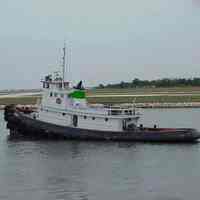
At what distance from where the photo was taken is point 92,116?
2416 inches

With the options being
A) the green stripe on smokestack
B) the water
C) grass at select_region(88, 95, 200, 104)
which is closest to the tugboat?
the green stripe on smokestack

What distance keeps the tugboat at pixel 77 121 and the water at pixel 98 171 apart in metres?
1.41

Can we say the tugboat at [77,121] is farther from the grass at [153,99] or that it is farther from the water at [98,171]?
the grass at [153,99]

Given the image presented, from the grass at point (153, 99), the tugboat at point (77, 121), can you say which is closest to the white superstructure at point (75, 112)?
the tugboat at point (77, 121)

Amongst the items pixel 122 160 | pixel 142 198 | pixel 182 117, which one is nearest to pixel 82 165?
pixel 122 160

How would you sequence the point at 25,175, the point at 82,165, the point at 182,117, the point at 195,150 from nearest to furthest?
the point at 25,175
the point at 82,165
the point at 195,150
the point at 182,117

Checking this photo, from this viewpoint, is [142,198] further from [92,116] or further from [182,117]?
[182,117]

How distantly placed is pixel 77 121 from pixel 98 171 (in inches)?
703

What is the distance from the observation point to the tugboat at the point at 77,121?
60250 millimetres

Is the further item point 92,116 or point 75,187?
point 92,116

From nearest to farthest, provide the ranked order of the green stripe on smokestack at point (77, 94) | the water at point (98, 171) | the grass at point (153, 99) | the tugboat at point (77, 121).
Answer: the water at point (98, 171) < the tugboat at point (77, 121) < the green stripe on smokestack at point (77, 94) < the grass at point (153, 99)

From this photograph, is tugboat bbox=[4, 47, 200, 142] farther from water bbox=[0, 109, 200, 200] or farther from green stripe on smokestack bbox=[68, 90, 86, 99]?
water bbox=[0, 109, 200, 200]

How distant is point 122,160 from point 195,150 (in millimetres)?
8413

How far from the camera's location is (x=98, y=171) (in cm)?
4419
